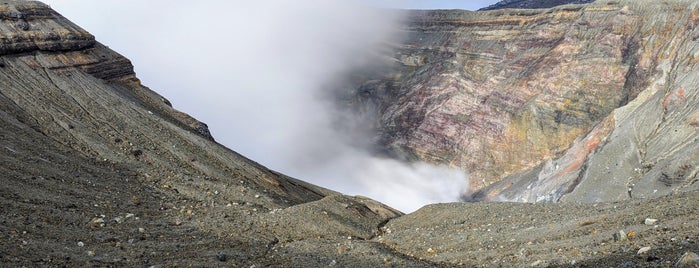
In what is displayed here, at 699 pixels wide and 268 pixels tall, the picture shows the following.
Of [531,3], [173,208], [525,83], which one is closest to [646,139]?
[525,83]

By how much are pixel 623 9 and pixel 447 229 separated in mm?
63806

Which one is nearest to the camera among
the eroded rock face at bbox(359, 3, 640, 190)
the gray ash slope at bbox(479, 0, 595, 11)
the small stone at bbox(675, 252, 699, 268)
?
the small stone at bbox(675, 252, 699, 268)

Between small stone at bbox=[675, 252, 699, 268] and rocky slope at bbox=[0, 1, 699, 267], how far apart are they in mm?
64

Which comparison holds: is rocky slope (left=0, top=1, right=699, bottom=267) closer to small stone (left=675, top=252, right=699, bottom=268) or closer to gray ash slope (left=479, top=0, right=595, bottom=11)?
small stone (left=675, top=252, right=699, bottom=268)

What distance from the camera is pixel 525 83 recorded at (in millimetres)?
84500

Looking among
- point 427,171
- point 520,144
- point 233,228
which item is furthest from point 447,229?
point 427,171

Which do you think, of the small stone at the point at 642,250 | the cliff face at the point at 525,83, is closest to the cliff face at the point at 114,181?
the small stone at the point at 642,250

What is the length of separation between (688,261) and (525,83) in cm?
7487

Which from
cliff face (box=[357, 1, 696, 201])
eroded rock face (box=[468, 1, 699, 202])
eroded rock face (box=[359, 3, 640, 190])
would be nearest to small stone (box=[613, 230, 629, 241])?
eroded rock face (box=[468, 1, 699, 202])

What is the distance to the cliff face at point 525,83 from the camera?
70062 millimetres

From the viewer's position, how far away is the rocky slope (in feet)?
57.7

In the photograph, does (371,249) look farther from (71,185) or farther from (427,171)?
(427,171)

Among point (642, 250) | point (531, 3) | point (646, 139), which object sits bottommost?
point (642, 250)

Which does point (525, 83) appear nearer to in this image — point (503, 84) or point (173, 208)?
point (503, 84)
